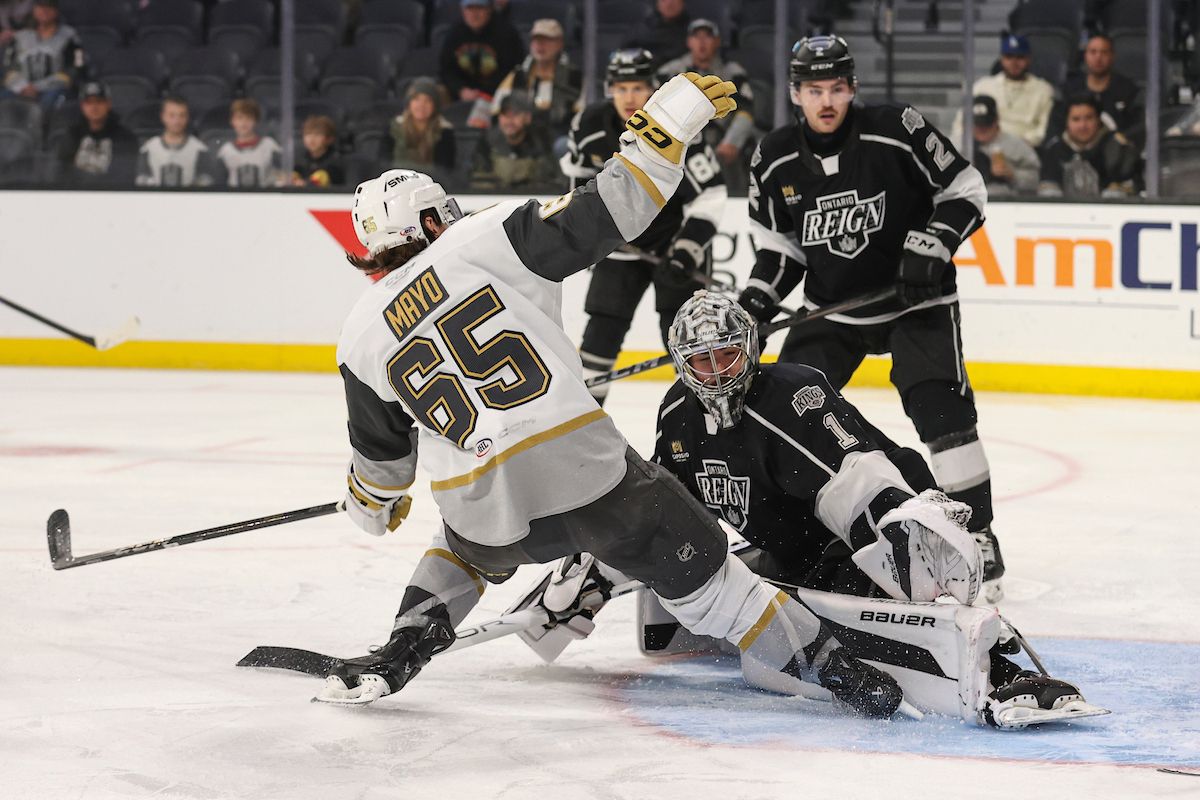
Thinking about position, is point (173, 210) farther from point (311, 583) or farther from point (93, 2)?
point (311, 583)

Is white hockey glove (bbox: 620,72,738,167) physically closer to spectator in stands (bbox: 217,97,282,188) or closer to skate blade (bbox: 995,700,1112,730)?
skate blade (bbox: 995,700,1112,730)

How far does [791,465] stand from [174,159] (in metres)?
5.81

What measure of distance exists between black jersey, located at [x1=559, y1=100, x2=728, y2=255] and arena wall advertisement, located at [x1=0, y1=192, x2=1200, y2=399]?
2.02 metres

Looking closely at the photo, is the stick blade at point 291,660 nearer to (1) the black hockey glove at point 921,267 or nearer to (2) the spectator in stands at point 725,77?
(1) the black hockey glove at point 921,267

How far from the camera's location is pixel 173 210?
8.23 meters

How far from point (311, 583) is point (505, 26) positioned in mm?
4492

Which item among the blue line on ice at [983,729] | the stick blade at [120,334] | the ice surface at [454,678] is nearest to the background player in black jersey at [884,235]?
the ice surface at [454,678]

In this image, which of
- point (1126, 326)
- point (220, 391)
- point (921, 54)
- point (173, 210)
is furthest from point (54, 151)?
point (1126, 326)

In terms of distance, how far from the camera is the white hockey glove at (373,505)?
3.02 m

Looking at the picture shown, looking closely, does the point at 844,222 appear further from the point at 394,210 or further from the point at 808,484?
the point at 394,210

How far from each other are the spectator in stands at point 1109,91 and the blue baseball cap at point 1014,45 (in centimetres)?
24

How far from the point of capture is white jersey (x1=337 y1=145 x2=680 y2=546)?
2.73 meters

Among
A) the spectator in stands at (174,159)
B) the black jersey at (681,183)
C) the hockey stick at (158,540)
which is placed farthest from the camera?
the spectator in stands at (174,159)

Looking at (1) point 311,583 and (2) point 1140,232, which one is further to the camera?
(2) point 1140,232
